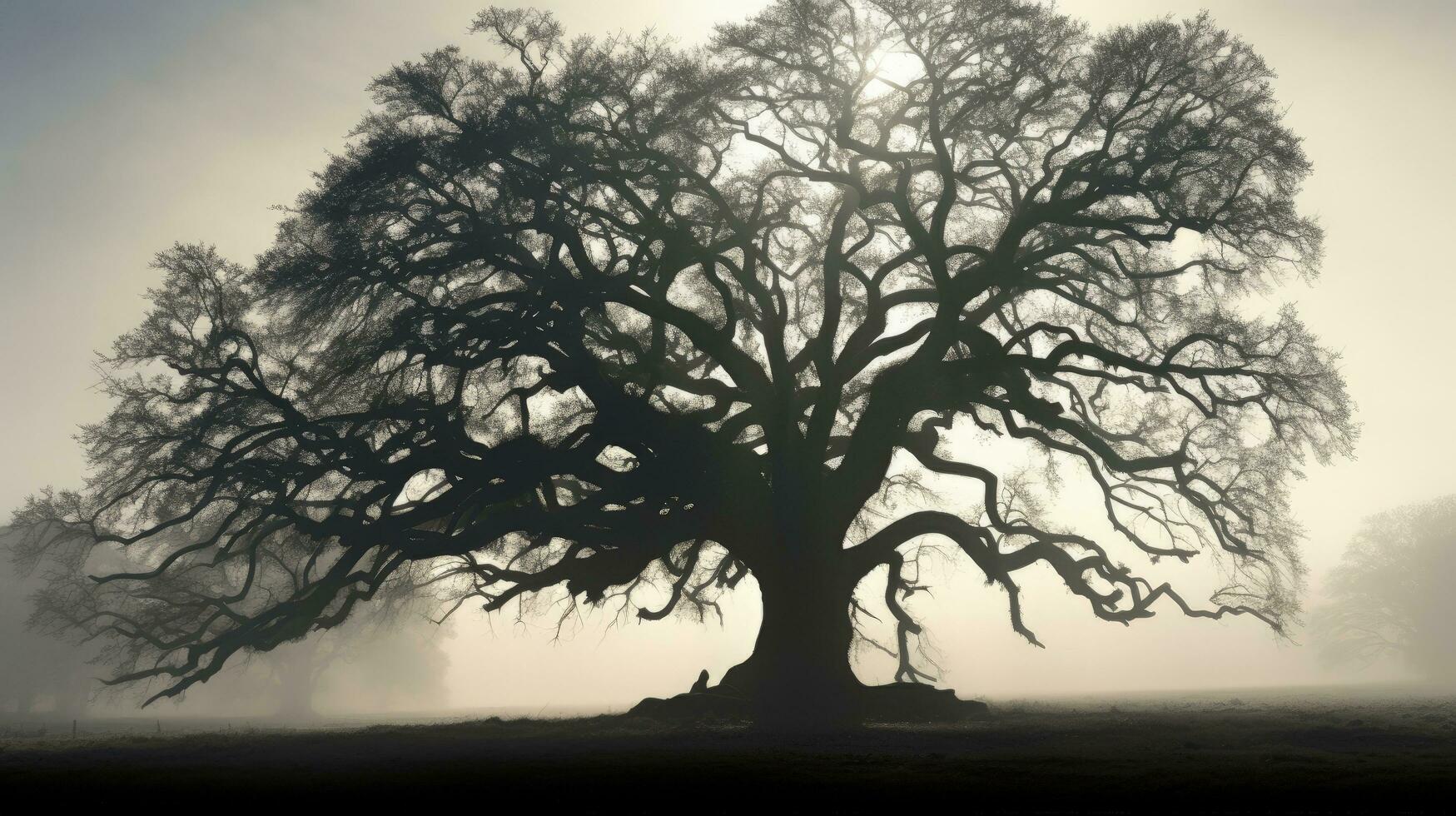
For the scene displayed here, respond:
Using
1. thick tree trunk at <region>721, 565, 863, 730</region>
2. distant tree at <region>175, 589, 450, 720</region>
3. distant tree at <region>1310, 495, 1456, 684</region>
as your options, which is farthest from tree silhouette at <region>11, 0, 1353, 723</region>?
distant tree at <region>1310, 495, 1456, 684</region>

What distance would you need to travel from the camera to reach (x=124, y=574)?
18438 millimetres

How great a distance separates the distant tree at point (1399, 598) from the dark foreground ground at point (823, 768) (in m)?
53.2

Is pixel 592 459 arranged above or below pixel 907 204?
below

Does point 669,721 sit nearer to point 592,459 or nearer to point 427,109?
point 592,459

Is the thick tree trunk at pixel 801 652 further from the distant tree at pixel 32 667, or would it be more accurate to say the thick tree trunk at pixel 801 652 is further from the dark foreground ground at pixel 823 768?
the distant tree at pixel 32 667

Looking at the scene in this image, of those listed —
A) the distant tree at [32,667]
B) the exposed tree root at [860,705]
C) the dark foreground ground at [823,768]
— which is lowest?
the dark foreground ground at [823,768]

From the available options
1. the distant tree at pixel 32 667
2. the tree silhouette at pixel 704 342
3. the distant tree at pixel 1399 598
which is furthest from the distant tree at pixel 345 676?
the distant tree at pixel 1399 598

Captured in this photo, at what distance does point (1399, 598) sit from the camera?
62.8 metres

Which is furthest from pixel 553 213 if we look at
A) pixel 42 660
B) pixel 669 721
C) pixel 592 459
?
pixel 42 660

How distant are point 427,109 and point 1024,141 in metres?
10.9

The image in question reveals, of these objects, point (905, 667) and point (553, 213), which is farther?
point (905, 667)

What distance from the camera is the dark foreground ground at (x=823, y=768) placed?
25.7 ft

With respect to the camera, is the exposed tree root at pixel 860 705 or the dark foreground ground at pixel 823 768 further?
the exposed tree root at pixel 860 705

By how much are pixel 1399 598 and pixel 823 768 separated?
65384 millimetres
